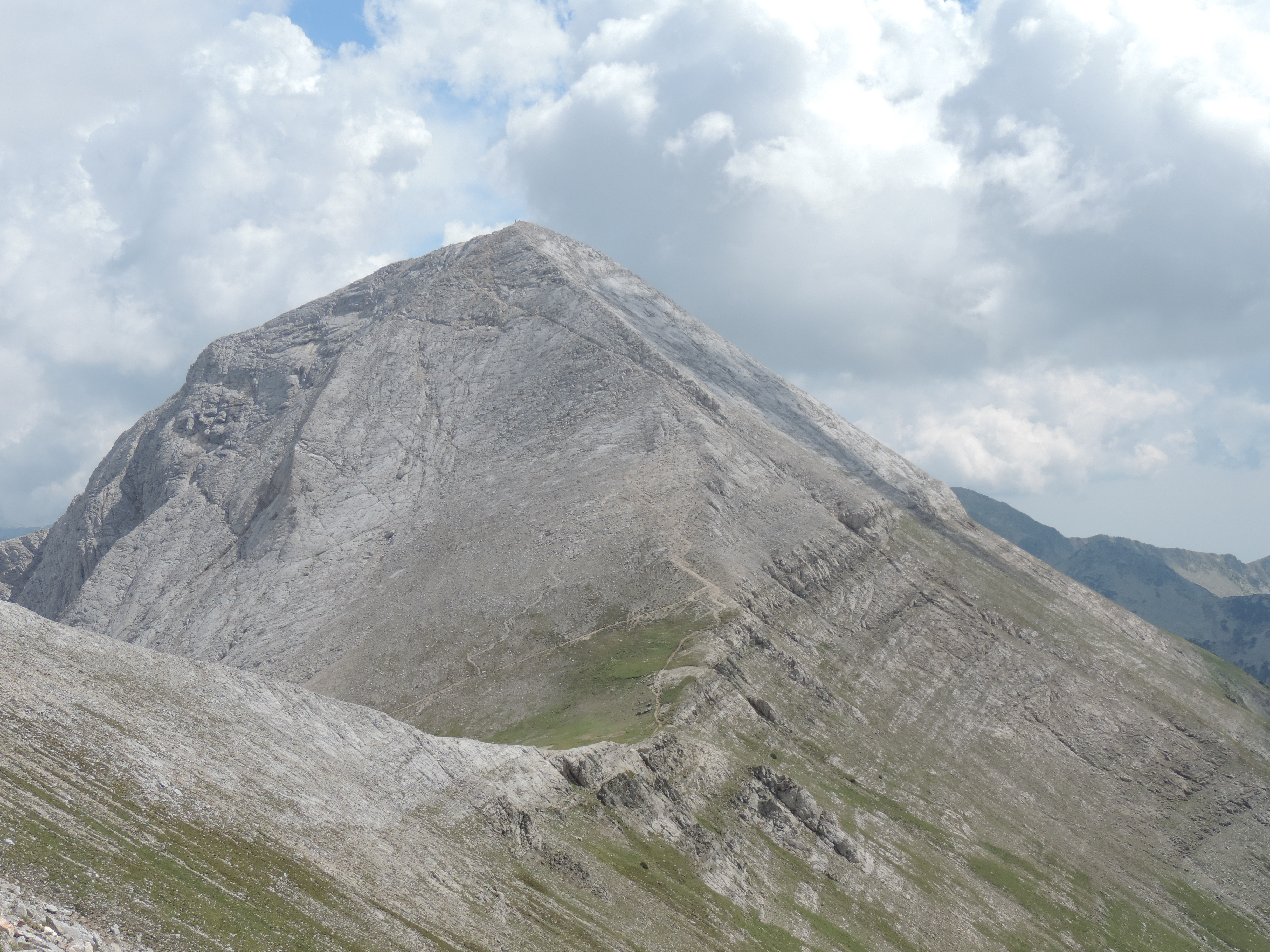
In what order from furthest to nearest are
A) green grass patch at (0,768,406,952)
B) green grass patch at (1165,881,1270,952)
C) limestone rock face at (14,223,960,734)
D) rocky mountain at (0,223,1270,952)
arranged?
1. limestone rock face at (14,223,960,734)
2. green grass patch at (1165,881,1270,952)
3. rocky mountain at (0,223,1270,952)
4. green grass patch at (0,768,406,952)

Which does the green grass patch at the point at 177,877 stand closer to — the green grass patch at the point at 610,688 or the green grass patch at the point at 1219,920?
the green grass patch at the point at 610,688

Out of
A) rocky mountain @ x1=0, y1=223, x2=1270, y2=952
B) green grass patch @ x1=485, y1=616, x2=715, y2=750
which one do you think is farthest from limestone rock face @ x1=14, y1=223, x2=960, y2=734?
green grass patch @ x1=485, y1=616, x2=715, y2=750

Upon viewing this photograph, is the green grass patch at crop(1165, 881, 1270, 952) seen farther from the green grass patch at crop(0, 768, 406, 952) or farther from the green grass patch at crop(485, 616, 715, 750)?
the green grass patch at crop(0, 768, 406, 952)

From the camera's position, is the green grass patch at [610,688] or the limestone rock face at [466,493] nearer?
the green grass patch at [610,688]

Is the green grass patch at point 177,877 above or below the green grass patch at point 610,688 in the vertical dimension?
below

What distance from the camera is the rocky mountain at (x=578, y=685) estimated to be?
46344mm

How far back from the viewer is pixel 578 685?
97.9 metres

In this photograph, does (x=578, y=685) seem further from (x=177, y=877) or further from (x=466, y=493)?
(x=177, y=877)

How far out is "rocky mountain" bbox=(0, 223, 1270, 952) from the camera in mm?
46344

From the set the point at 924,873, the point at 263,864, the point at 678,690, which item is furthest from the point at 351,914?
the point at 924,873

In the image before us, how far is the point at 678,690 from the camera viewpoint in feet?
295

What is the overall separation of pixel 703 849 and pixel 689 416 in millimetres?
91658

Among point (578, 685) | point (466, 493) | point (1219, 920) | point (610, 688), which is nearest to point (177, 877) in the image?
point (610, 688)

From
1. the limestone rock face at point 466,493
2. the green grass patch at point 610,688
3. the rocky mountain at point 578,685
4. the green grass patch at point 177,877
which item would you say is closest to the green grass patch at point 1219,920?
the rocky mountain at point 578,685
